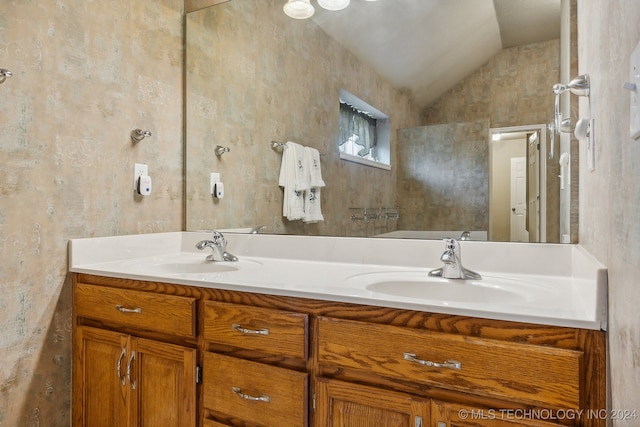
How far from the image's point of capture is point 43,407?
1.46 m

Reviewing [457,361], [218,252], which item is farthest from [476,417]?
[218,252]

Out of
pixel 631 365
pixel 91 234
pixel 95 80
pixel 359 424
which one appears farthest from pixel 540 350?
pixel 95 80

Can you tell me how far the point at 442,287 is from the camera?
4.09 ft

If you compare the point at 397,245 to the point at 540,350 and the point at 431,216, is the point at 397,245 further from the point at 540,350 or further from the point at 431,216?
the point at 540,350

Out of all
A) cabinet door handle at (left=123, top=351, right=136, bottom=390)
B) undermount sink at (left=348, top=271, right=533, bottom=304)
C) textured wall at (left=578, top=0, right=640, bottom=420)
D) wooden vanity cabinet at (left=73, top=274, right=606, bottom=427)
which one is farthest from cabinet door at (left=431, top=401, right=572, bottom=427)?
cabinet door handle at (left=123, top=351, right=136, bottom=390)

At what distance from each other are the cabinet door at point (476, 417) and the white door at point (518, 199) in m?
0.69

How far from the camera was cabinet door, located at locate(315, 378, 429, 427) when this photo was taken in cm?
93

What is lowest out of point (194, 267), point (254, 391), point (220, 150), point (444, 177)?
point (254, 391)

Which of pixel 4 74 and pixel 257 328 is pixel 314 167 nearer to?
pixel 257 328

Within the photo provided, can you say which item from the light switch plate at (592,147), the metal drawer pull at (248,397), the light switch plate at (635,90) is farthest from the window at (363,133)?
the light switch plate at (635,90)

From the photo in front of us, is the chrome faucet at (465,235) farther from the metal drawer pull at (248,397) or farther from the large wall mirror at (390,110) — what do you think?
the metal drawer pull at (248,397)

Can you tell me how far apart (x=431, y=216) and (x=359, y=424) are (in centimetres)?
80

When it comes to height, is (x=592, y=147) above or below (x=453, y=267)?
above

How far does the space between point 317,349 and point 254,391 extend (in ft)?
0.82
